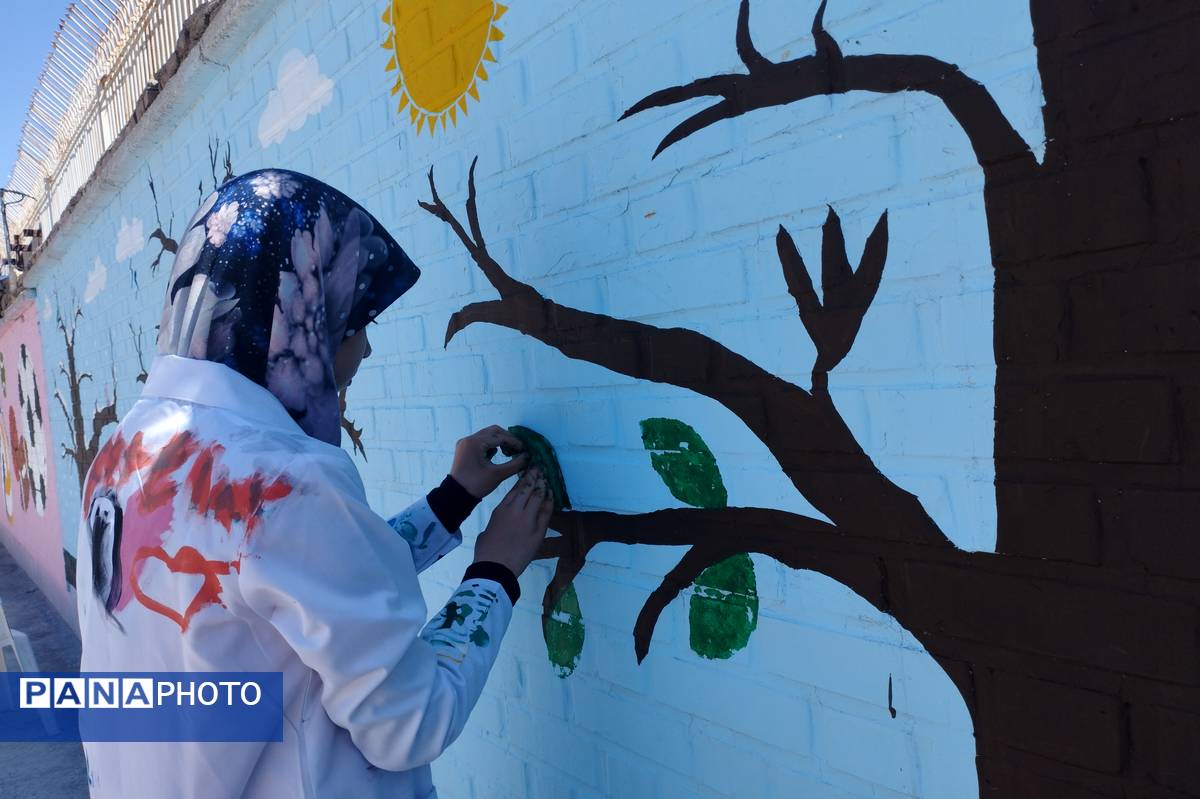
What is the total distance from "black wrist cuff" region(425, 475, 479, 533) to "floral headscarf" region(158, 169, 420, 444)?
0.51 m

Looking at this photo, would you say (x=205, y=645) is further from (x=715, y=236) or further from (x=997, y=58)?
(x=997, y=58)

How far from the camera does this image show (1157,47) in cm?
106

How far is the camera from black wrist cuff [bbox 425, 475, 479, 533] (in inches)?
83.7

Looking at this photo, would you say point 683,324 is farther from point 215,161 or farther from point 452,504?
point 215,161

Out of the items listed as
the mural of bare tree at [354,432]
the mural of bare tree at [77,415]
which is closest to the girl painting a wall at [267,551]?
the mural of bare tree at [354,432]

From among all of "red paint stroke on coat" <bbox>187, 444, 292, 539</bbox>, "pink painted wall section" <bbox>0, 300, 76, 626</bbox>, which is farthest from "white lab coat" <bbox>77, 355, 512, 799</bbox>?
"pink painted wall section" <bbox>0, 300, 76, 626</bbox>

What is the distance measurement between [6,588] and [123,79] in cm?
708

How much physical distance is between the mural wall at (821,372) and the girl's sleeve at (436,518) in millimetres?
241

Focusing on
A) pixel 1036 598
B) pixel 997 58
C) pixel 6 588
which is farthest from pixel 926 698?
pixel 6 588

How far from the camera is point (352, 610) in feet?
4.25

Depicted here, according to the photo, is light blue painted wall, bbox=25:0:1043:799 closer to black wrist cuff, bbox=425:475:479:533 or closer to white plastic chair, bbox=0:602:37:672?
black wrist cuff, bbox=425:475:479:533

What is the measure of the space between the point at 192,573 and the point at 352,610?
26cm

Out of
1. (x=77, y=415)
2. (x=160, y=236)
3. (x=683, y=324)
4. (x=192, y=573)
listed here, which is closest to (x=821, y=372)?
(x=683, y=324)

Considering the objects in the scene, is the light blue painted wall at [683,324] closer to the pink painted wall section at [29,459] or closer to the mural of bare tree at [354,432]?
the mural of bare tree at [354,432]
